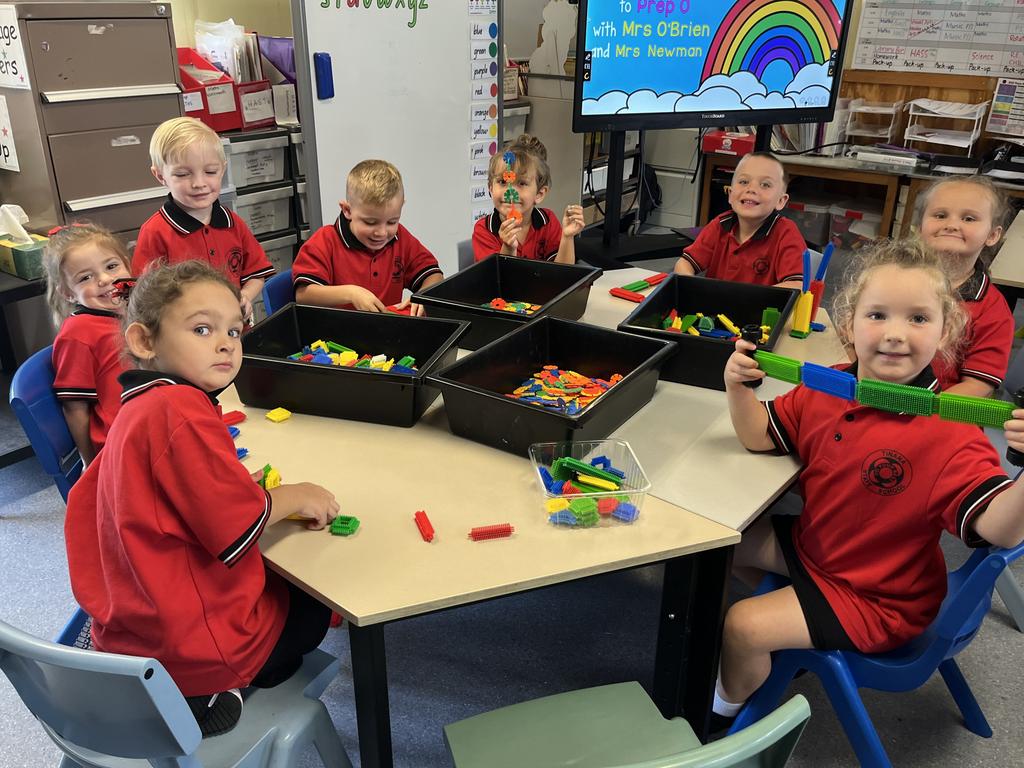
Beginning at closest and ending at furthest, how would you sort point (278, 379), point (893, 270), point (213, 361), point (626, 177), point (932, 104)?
point (213, 361)
point (893, 270)
point (278, 379)
point (932, 104)
point (626, 177)

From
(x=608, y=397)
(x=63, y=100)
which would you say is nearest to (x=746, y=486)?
(x=608, y=397)

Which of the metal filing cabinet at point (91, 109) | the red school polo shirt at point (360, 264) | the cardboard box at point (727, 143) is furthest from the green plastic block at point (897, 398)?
the cardboard box at point (727, 143)

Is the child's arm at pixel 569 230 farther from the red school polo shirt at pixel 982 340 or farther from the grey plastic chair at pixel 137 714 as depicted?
the grey plastic chair at pixel 137 714

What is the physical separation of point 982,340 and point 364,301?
147cm

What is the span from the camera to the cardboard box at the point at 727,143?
475cm

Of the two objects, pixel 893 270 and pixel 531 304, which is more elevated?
pixel 893 270

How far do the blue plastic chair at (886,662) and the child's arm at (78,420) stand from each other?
1382mm

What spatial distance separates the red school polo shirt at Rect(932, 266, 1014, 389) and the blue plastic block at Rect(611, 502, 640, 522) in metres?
1.02

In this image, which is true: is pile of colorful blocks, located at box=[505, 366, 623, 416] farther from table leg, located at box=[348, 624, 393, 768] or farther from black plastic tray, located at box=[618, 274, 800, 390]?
table leg, located at box=[348, 624, 393, 768]

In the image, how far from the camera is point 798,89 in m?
3.72

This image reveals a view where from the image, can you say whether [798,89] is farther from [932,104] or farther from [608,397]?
[608,397]

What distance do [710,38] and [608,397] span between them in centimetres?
256

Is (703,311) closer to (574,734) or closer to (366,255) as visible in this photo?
(366,255)

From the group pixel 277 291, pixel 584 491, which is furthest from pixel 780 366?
pixel 277 291
